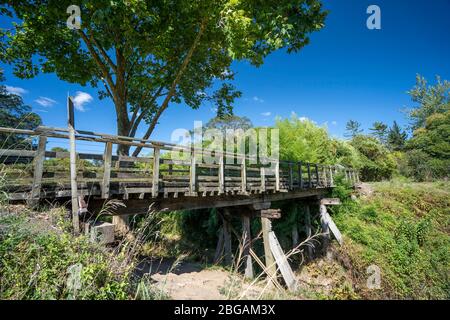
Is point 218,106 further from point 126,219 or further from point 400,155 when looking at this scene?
point 400,155

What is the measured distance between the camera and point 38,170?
358cm

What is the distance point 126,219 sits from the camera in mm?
8422

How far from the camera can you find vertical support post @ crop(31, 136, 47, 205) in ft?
11.5

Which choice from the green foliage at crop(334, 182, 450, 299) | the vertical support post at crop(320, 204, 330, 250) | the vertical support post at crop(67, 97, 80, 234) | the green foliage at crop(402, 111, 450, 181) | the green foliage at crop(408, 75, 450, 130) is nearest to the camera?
the vertical support post at crop(67, 97, 80, 234)

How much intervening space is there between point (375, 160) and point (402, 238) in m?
16.1

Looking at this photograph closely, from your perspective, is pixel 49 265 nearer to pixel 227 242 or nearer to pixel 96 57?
pixel 227 242

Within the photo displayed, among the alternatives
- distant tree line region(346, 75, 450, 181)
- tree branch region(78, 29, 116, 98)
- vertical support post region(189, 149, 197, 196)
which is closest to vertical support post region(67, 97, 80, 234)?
vertical support post region(189, 149, 197, 196)

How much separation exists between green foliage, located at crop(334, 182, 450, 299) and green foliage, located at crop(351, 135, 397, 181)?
→ 884 centimetres

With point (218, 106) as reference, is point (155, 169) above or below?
below

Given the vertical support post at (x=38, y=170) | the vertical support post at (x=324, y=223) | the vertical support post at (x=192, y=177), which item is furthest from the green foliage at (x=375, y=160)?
the vertical support post at (x=38, y=170)

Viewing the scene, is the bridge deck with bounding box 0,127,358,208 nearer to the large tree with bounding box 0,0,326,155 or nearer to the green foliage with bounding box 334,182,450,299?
the large tree with bounding box 0,0,326,155

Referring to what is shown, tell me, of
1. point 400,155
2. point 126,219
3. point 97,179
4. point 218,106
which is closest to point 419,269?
point 218,106

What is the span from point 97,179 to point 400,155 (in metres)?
34.1

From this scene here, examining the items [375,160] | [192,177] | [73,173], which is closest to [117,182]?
[73,173]
